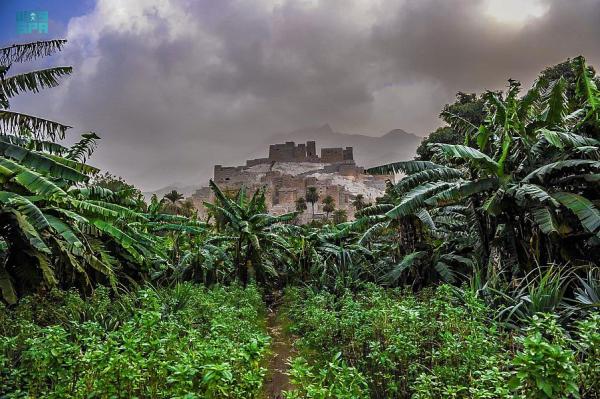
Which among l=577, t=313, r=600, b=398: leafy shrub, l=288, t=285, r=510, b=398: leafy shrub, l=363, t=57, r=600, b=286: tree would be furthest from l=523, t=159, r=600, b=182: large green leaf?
l=577, t=313, r=600, b=398: leafy shrub

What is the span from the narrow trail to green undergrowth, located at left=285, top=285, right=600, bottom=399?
0.48m

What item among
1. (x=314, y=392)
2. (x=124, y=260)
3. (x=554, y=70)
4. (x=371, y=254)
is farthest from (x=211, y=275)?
(x=554, y=70)

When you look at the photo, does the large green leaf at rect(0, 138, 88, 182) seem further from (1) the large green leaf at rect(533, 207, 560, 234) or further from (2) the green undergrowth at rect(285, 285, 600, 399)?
(1) the large green leaf at rect(533, 207, 560, 234)

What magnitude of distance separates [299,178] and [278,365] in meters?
65.3

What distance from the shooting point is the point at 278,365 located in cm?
603

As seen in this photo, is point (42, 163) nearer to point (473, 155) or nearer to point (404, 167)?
point (404, 167)

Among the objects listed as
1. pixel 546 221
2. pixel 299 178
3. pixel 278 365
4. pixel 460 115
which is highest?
pixel 299 178

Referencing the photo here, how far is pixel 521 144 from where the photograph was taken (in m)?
7.54

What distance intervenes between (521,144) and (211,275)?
10045 mm

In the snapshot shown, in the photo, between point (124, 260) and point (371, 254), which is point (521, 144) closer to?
point (371, 254)

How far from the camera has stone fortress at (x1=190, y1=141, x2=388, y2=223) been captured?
214ft

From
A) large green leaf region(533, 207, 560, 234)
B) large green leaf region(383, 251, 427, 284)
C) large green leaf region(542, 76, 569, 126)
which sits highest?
large green leaf region(542, 76, 569, 126)

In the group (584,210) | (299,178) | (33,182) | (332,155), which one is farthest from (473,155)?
→ (332,155)

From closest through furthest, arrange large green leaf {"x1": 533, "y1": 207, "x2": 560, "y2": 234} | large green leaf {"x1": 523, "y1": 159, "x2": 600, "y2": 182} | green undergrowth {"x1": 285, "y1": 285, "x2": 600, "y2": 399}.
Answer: green undergrowth {"x1": 285, "y1": 285, "x2": 600, "y2": 399} → large green leaf {"x1": 533, "y1": 207, "x2": 560, "y2": 234} → large green leaf {"x1": 523, "y1": 159, "x2": 600, "y2": 182}
